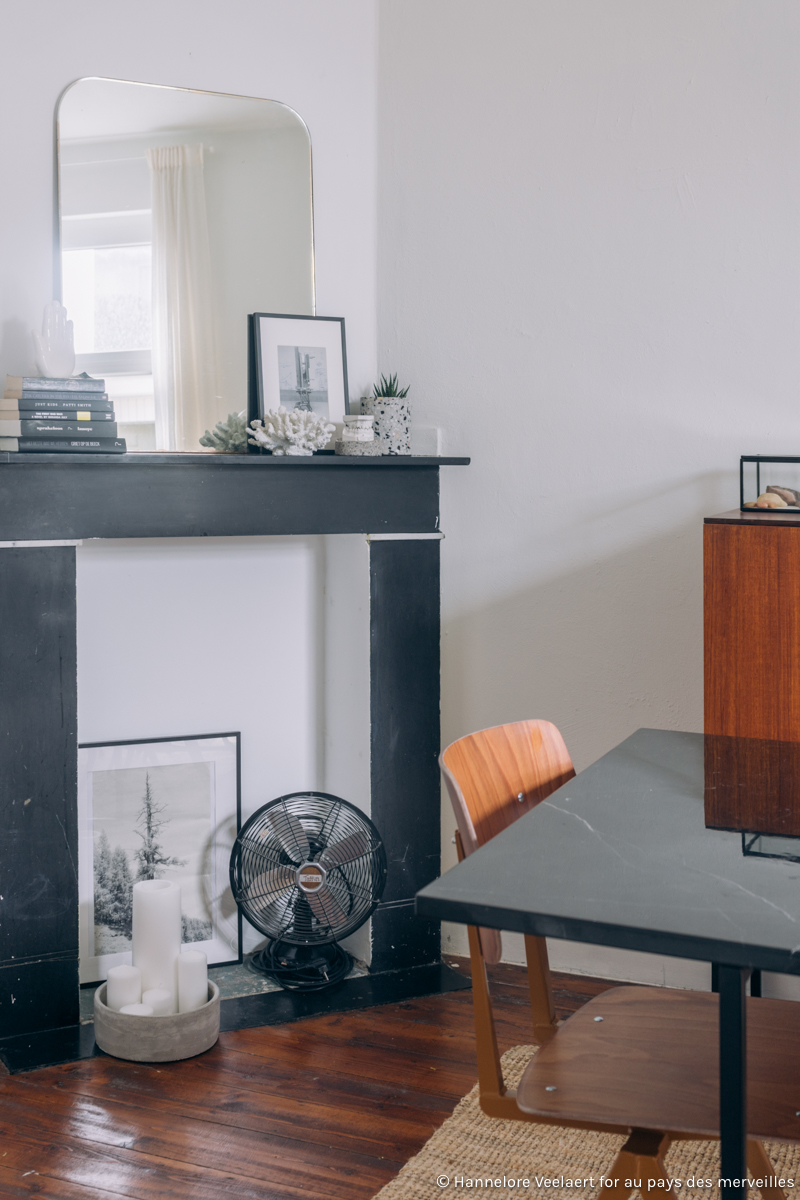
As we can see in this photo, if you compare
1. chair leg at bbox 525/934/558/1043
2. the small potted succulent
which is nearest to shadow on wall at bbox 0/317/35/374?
the small potted succulent

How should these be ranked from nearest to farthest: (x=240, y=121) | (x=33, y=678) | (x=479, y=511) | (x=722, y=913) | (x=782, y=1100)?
(x=722, y=913) → (x=782, y=1100) → (x=33, y=678) → (x=240, y=121) → (x=479, y=511)

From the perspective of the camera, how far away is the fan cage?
283cm

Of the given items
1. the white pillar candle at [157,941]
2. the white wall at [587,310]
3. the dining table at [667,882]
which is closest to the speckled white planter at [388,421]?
the white wall at [587,310]

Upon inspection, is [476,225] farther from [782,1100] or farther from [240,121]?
[782,1100]

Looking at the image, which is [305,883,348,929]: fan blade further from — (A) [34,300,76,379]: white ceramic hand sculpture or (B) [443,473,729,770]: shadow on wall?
(A) [34,300,76,379]: white ceramic hand sculpture

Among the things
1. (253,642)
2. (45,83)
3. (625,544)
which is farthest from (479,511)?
(45,83)

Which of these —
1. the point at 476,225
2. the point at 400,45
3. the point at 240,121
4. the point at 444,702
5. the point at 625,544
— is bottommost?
the point at 444,702

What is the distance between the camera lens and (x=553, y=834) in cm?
141

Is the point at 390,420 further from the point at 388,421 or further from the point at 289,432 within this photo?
the point at 289,432

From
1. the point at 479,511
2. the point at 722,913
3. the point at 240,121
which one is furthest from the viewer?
the point at 479,511

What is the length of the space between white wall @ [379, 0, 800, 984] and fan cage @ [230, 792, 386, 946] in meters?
0.43

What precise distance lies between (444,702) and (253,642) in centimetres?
57

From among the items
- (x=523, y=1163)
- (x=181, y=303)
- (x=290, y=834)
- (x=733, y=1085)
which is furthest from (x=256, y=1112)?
(x=181, y=303)

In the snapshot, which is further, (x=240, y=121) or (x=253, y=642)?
(x=253, y=642)
